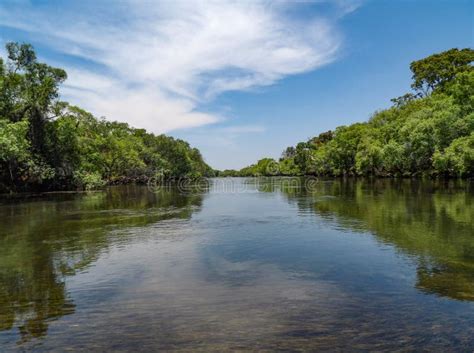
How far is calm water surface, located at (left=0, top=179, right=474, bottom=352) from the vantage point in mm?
6246

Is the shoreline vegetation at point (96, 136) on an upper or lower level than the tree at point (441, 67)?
lower

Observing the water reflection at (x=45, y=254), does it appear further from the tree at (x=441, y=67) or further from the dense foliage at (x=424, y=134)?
the tree at (x=441, y=67)

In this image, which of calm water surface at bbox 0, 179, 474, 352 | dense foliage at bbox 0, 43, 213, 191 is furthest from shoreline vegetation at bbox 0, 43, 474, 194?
calm water surface at bbox 0, 179, 474, 352

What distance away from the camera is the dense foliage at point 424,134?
156 feet

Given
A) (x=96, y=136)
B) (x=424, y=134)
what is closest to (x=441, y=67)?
(x=424, y=134)

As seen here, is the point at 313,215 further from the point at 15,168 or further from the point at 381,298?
the point at 15,168

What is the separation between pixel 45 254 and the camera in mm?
13109

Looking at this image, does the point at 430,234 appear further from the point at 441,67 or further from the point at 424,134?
the point at 441,67

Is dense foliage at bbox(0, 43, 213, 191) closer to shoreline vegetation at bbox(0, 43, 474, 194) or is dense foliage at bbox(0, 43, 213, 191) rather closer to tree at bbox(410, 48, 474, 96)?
shoreline vegetation at bbox(0, 43, 474, 194)

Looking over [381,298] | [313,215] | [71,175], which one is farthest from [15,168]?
[381,298]

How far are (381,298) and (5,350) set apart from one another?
7242 mm

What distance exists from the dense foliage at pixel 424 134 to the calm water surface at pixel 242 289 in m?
34.4

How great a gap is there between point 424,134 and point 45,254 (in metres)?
54.9

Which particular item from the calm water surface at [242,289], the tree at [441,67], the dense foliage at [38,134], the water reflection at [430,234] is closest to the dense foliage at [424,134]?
the tree at [441,67]
